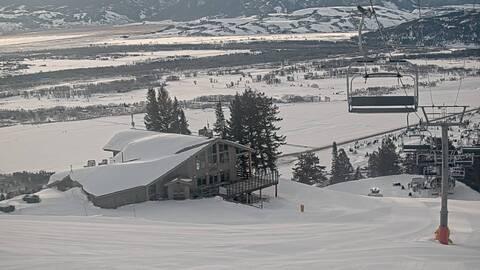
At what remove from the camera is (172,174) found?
1916cm

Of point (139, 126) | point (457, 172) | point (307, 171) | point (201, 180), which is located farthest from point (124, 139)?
point (139, 126)

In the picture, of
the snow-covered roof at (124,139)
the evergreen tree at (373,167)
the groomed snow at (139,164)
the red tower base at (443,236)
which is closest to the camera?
the red tower base at (443,236)

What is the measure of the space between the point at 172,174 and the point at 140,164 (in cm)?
116

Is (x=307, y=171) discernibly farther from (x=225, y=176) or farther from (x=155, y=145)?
(x=155, y=145)

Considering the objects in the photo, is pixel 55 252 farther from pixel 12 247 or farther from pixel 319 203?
pixel 319 203

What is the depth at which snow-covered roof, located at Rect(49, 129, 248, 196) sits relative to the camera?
18.5 meters

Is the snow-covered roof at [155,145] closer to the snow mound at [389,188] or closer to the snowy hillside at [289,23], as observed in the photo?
the snow mound at [389,188]

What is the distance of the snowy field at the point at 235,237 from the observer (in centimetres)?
927

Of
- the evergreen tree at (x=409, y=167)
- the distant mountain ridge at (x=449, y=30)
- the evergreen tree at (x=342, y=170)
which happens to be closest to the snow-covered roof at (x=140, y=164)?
the evergreen tree at (x=342, y=170)

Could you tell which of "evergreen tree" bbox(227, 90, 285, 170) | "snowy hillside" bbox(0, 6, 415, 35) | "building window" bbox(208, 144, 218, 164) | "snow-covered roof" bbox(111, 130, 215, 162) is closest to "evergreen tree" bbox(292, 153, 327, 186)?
"evergreen tree" bbox(227, 90, 285, 170)

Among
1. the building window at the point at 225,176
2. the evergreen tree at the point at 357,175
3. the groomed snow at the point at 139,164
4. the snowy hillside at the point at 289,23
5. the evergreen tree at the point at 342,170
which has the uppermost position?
the snowy hillside at the point at 289,23

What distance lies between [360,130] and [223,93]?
25.5 m

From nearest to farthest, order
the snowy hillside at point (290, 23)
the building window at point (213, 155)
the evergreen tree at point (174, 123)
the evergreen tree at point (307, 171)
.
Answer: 1. the building window at point (213, 155)
2. the evergreen tree at point (307, 171)
3. the evergreen tree at point (174, 123)
4. the snowy hillside at point (290, 23)

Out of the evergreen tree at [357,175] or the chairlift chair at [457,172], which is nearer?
the chairlift chair at [457,172]
